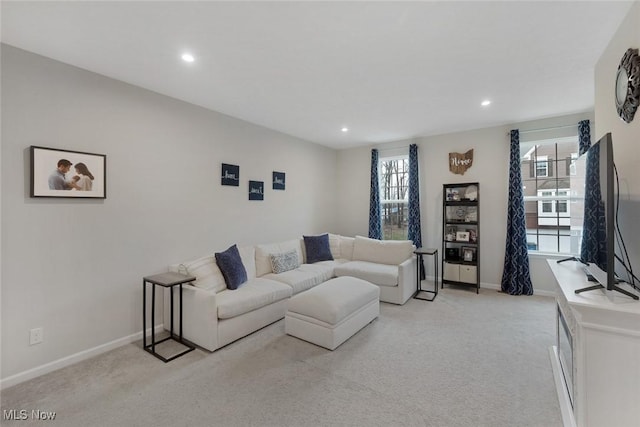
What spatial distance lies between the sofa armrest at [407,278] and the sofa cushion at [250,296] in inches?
62.2

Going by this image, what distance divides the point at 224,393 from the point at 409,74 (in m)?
3.23

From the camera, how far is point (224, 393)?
209cm

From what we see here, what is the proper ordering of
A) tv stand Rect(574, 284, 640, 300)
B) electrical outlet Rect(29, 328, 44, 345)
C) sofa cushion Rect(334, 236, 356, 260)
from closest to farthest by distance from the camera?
tv stand Rect(574, 284, 640, 300) < electrical outlet Rect(29, 328, 44, 345) < sofa cushion Rect(334, 236, 356, 260)

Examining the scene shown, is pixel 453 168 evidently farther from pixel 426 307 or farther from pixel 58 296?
pixel 58 296

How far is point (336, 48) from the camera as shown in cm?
228

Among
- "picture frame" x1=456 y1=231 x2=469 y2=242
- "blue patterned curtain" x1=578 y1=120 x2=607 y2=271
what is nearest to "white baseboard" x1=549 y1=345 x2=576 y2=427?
"blue patterned curtain" x1=578 y1=120 x2=607 y2=271

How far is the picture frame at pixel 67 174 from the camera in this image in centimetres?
229

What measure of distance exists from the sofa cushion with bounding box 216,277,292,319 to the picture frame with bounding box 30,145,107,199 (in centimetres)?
156

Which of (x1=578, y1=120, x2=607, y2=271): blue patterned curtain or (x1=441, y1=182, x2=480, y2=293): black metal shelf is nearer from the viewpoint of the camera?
(x1=578, y1=120, x2=607, y2=271): blue patterned curtain

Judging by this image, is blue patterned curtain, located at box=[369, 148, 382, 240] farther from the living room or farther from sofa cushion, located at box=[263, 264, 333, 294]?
the living room

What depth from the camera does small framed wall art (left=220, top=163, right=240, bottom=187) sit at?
12.5 ft

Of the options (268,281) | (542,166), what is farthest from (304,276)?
(542,166)

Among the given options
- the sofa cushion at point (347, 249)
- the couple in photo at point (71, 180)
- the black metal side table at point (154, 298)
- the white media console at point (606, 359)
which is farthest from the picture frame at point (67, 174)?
the white media console at point (606, 359)

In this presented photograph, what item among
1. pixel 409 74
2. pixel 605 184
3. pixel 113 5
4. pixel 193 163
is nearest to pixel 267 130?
pixel 193 163
